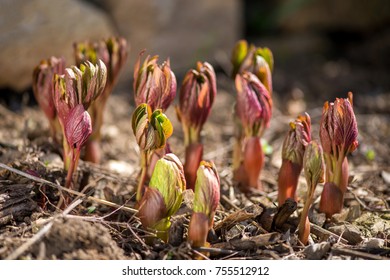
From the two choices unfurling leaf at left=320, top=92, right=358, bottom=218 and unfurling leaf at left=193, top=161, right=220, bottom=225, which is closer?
unfurling leaf at left=193, top=161, right=220, bottom=225

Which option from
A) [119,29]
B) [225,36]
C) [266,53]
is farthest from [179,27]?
[266,53]

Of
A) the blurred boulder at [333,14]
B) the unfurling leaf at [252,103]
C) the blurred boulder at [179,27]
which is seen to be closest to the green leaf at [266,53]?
the unfurling leaf at [252,103]

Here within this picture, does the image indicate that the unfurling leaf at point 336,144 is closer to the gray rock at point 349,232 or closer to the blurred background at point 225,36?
the gray rock at point 349,232

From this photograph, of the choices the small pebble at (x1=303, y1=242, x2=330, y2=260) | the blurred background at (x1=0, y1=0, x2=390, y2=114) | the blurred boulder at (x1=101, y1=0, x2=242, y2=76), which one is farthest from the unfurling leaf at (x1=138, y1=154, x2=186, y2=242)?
the blurred boulder at (x1=101, y1=0, x2=242, y2=76)

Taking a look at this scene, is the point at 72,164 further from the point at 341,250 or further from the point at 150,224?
the point at 341,250

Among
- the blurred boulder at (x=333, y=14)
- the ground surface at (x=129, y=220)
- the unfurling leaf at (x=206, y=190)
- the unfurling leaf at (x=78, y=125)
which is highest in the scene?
the blurred boulder at (x=333, y=14)

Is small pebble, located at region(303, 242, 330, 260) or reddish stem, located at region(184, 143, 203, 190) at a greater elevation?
reddish stem, located at region(184, 143, 203, 190)

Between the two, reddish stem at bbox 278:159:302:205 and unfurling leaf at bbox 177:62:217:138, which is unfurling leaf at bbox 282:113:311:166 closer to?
reddish stem at bbox 278:159:302:205
